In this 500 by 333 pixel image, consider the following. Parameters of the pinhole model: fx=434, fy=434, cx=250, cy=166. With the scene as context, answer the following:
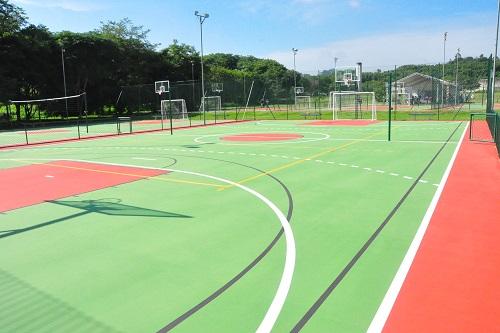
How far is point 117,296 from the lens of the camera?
4.82m

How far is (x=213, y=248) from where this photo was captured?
6258 millimetres

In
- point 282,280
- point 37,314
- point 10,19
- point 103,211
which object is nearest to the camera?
point 37,314

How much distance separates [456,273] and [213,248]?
10.4ft

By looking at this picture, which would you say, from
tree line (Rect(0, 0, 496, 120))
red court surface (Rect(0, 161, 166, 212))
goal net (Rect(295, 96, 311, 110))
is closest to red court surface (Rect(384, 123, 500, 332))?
red court surface (Rect(0, 161, 166, 212))

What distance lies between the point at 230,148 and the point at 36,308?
13.9m

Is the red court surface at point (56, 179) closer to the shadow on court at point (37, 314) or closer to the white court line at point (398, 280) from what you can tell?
the shadow on court at point (37, 314)

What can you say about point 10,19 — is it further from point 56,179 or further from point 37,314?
point 37,314

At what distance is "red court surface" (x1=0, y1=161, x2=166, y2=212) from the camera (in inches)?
390

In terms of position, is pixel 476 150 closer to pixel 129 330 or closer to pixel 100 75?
pixel 129 330

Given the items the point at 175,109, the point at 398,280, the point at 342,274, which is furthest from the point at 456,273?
the point at 175,109

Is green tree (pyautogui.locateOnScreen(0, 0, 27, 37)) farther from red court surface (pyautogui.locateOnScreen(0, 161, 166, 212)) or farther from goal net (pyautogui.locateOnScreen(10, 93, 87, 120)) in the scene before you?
red court surface (pyautogui.locateOnScreen(0, 161, 166, 212))

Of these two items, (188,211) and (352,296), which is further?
(188,211)

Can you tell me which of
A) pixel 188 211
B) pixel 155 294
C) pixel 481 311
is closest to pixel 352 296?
pixel 481 311

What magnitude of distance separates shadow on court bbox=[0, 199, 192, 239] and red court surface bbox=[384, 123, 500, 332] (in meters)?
4.23
